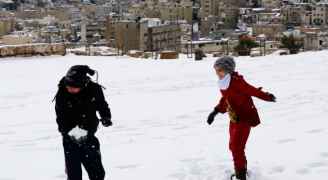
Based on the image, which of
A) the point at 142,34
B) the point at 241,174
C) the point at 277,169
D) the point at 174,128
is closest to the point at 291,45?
the point at 174,128

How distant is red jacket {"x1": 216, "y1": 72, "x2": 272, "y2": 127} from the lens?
4.86 meters

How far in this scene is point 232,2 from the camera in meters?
135

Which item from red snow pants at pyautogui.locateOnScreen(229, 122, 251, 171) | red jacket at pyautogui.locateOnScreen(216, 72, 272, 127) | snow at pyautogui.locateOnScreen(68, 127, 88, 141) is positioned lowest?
red snow pants at pyautogui.locateOnScreen(229, 122, 251, 171)

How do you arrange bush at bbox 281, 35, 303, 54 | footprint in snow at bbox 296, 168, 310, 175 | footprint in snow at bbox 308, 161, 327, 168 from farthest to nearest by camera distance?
bush at bbox 281, 35, 303, 54
footprint in snow at bbox 308, 161, 327, 168
footprint in snow at bbox 296, 168, 310, 175

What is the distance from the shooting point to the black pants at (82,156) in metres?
4.51

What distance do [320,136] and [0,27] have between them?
8615cm

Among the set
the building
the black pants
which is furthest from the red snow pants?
the building

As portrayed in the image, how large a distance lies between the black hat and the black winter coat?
0.06 meters

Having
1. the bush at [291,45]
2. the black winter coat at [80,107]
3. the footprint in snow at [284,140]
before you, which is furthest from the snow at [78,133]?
the bush at [291,45]

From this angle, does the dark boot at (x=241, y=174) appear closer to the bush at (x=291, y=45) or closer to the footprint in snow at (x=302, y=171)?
the footprint in snow at (x=302, y=171)

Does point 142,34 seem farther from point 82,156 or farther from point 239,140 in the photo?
point 82,156

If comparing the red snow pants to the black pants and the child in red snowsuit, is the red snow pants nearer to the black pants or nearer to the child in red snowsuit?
the child in red snowsuit

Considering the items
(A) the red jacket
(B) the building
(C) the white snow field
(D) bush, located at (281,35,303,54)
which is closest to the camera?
(A) the red jacket

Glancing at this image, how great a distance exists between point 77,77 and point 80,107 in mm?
231
